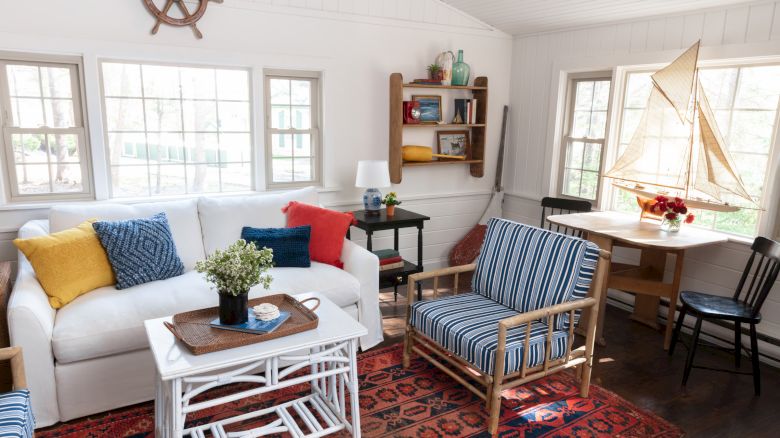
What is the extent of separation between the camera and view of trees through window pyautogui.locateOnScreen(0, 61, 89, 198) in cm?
341

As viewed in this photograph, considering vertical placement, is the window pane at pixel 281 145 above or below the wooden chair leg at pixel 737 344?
above

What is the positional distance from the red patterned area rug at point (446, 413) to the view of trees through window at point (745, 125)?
171cm

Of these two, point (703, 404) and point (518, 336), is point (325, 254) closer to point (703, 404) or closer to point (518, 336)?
point (518, 336)

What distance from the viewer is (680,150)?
3.88 metres

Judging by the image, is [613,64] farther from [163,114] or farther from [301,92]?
[163,114]

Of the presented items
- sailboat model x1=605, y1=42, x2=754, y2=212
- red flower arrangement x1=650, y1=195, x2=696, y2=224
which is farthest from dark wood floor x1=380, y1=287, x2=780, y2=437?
sailboat model x1=605, y1=42, x2=754, y2=212

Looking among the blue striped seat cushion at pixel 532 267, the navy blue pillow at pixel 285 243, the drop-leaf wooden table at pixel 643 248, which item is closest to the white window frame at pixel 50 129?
the navy blue pillow at pixel 285 243

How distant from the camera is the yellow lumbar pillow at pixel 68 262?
2.78 m

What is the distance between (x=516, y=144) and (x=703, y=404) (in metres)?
3.00

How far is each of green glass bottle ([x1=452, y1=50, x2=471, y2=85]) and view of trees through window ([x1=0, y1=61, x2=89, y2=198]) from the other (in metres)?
2.99

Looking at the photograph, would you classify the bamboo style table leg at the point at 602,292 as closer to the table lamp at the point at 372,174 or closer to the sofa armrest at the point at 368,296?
the sofa armrest at the point at 368,296

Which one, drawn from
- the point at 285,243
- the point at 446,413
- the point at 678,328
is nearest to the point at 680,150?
the point at 678,328

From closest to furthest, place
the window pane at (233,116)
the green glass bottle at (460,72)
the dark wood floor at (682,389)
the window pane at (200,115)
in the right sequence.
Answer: the dark wood floor at (682,389), the window pane at (200,115), the window pane at (233,116), the green glass bottle at (460,72)

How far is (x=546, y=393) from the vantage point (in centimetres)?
299
